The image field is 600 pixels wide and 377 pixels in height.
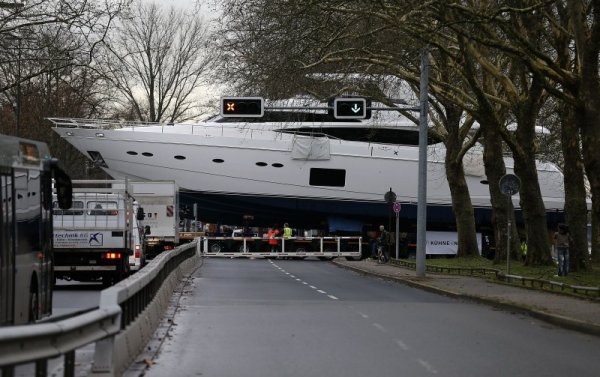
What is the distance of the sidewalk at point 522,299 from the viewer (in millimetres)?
17328

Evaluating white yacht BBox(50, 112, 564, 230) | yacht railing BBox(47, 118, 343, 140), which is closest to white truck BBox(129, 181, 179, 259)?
white yacht BBox(50, 112, 564, 230)

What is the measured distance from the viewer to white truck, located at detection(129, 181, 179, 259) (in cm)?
4544

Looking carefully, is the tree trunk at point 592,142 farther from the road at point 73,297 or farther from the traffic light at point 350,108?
the road at point 73,297

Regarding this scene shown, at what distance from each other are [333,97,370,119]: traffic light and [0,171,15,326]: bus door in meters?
19.8

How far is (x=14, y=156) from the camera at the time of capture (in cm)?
1274

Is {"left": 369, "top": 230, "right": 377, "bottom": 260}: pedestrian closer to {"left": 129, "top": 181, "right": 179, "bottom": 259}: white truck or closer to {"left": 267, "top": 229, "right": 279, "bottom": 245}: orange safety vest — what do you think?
{"left": 267, "top": 229, "right": 279, "bottom": 245}: orange safety vest

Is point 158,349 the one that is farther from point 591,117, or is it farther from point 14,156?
point 591,117

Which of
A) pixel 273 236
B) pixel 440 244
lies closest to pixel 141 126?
pixel 273 236

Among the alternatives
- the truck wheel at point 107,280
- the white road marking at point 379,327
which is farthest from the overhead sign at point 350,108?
the white road marking at point 379,327

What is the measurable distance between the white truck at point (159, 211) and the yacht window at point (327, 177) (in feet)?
32.3

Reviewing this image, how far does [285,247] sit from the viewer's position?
5447 cm

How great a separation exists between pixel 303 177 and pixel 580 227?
2453 cm

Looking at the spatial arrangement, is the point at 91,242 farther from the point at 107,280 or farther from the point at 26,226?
the point at 26,226

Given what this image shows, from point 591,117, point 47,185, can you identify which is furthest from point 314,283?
point 47,185
